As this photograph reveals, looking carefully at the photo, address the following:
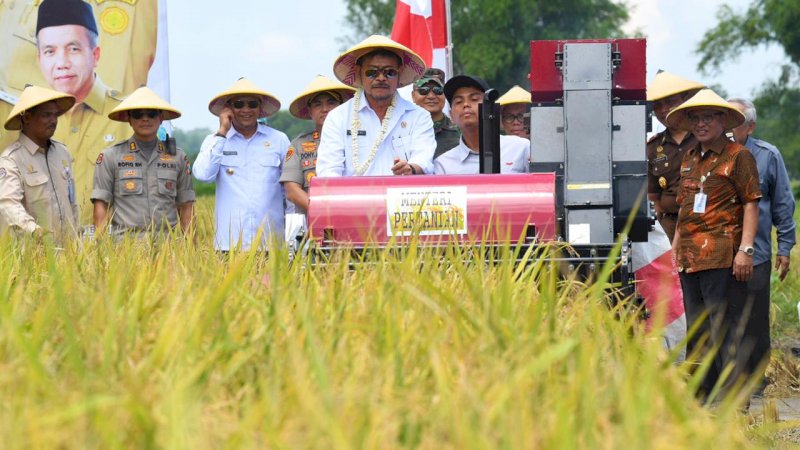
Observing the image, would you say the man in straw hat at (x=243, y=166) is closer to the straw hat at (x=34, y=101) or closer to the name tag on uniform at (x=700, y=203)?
the straw hat at (x=34, y=101)

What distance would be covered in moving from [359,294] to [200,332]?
1.22 m

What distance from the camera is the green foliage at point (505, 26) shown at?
6475cm

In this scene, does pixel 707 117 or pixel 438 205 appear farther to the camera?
pixel 707 117

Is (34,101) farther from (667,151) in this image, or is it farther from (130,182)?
(667,151)

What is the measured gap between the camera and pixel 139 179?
8.66 metres

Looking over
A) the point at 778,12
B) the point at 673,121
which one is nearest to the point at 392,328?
the point at 673,121

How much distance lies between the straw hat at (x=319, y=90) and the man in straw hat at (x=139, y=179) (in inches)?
34.9

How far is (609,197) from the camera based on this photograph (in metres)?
7.14

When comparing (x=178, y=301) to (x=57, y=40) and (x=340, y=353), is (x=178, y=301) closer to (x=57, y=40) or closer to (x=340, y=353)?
(x=340, y=353)

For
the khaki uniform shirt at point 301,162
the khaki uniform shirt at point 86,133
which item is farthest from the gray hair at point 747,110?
the khaki uniform shirt at point 86,133

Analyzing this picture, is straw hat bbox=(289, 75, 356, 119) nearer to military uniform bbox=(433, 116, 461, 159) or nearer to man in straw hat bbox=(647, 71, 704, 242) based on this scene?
military uniform bbox=(433, 116, 461, 159)

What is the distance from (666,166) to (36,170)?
3767 millimetres

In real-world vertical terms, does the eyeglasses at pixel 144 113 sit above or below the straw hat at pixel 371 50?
Result: below

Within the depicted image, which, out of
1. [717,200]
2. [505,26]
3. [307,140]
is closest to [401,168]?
[307,140]
